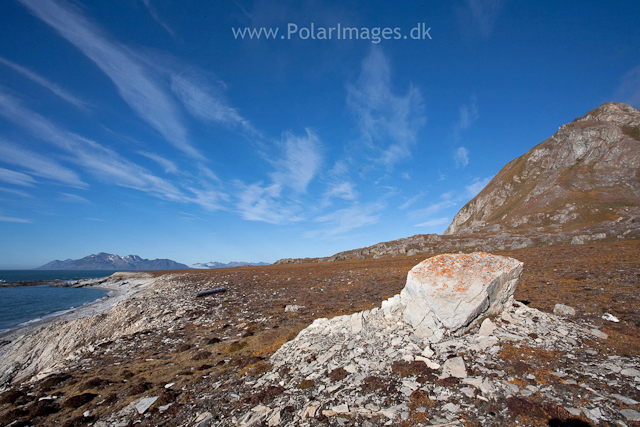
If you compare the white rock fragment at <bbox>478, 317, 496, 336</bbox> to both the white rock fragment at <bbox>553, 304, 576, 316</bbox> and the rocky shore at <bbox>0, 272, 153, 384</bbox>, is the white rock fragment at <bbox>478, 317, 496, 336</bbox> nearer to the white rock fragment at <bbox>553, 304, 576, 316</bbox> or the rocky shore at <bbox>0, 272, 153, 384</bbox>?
the white rock fragment at <bbox>553, 304, 576, 316</bbox>

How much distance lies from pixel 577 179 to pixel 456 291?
195 meters

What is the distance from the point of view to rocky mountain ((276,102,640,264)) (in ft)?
292

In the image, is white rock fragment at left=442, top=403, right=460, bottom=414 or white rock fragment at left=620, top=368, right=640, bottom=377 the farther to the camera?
white rock fragment at left=620, top=368, right=640, bottom=377

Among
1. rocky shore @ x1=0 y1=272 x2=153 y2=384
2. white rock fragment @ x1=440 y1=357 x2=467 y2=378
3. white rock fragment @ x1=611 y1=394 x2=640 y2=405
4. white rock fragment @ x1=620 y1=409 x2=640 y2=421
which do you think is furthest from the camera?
rocky shore @ x1=0 y1=272 x2=153 y2=384

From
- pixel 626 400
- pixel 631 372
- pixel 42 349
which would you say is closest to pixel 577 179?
pixel 631 372

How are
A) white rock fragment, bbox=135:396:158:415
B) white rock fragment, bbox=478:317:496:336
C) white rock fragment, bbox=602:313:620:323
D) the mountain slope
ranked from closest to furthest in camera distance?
1. white rock fragment, bbox=135:396:158:415
2. white rock fragment, bbox=478:317:496:336
3. white rock fragment, bbox=602:313:620:323
4. the mountain slope

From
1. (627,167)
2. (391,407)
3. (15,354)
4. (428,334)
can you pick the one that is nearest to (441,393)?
(391,407)

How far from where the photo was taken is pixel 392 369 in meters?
9.04

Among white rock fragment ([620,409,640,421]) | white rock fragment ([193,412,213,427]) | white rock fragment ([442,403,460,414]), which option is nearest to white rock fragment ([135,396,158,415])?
white rock fragment ([193,412,213,427])

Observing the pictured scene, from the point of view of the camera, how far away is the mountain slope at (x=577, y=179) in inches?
4820

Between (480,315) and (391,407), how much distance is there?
6701 millimetres

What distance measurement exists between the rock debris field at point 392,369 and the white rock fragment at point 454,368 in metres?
0.05

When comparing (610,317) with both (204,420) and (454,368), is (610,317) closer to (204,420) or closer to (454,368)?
(454,368)

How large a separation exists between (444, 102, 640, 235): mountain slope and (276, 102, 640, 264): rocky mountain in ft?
1.05
